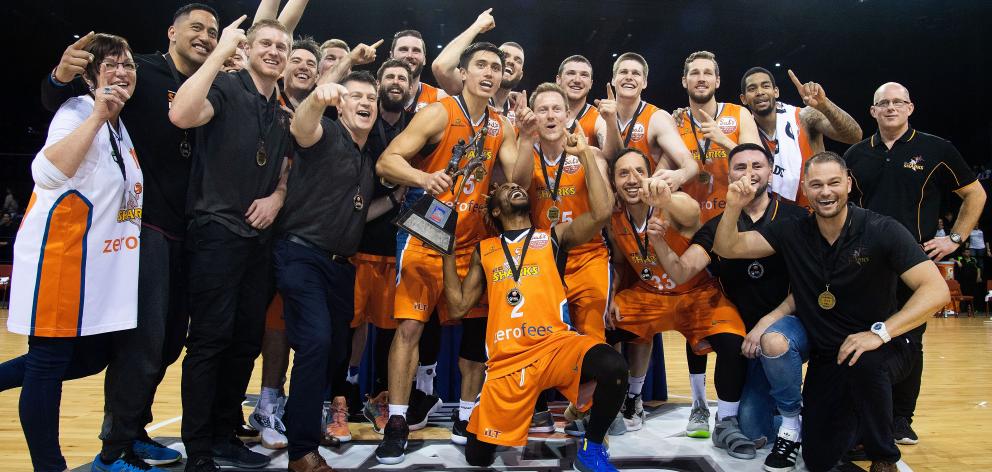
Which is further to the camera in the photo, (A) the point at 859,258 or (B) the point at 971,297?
(B) the point at 971,297

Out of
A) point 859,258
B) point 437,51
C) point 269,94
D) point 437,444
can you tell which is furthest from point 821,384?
point 437,51

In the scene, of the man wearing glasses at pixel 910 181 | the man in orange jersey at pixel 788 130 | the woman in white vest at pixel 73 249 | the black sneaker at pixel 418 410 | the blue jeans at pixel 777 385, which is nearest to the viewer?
the woman in white vest at pixel 73 249

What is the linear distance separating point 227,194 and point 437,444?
1.86m

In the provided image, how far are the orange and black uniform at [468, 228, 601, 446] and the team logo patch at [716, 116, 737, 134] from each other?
1704 millimetres

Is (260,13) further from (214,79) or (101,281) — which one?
(101,281)

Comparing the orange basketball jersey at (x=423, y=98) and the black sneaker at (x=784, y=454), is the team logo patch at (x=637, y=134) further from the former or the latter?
the black sneaker at (x=784, y=454)

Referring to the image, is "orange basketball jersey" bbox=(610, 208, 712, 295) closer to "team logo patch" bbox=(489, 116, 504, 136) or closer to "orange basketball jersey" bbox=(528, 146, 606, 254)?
"orange basketball jersey" bbox=(528, 146, 606, 254)

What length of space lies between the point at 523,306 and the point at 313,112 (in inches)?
56.3

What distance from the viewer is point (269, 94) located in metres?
3.46

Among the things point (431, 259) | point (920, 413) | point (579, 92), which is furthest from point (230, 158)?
point (920, 413)

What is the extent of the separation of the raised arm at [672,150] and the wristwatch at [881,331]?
1305 millimetres

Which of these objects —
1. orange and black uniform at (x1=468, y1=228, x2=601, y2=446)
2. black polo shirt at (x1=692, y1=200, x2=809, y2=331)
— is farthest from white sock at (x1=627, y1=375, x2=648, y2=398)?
orange and black uniform at (x1=468, y1=228, x2=601, y2=446)

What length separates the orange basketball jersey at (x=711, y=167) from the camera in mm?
4641

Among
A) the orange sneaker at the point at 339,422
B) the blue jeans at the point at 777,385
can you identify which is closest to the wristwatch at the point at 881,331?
the blue jeans at the point at 777,385
